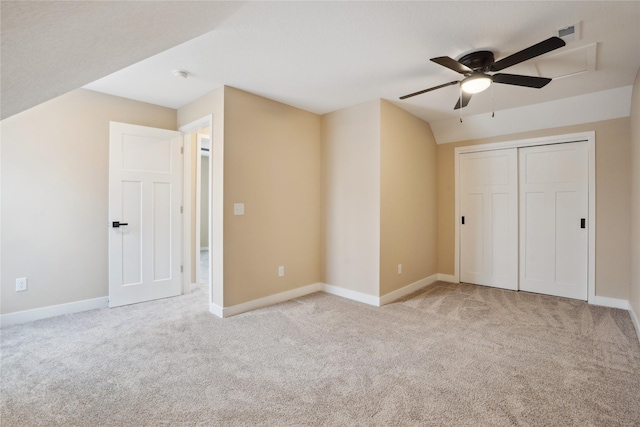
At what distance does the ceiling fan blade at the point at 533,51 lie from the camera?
192 cm

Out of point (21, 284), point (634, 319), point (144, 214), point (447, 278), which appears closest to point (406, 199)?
point (447, 278)

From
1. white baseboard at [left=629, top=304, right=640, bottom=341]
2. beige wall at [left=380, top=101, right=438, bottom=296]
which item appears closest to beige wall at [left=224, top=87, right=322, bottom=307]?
beige wall at [left=380, top=101, right=438, bottom=296]

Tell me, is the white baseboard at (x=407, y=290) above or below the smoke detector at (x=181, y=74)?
below

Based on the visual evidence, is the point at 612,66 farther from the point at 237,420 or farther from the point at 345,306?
the point at 237,420

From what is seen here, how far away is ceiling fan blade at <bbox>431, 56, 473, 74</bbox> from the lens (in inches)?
85.4

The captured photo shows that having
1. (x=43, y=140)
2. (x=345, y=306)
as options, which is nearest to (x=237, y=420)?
(x=345, y=306)

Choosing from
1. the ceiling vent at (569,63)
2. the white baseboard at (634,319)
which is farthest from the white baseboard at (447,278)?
the ceiling vent at (569,63)

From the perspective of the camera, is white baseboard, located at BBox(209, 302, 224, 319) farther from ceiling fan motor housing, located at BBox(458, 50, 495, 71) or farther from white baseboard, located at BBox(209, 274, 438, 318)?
ceiling fan motor housing, located at BBox(458, 50, 495, 71)

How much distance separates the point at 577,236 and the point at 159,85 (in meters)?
5.32

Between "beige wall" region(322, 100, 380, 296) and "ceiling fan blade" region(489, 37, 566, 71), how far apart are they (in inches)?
58.9

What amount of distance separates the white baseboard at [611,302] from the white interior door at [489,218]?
843mm

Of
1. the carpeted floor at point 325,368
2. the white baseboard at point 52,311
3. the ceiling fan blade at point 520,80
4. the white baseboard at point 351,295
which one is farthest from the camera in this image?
the white baseboard at point 351,295

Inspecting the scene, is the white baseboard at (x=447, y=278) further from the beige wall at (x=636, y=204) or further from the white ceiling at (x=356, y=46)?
the white ceiling at (x=356, y=46)

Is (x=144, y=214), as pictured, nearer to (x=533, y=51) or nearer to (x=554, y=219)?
(x=533, y=51)
